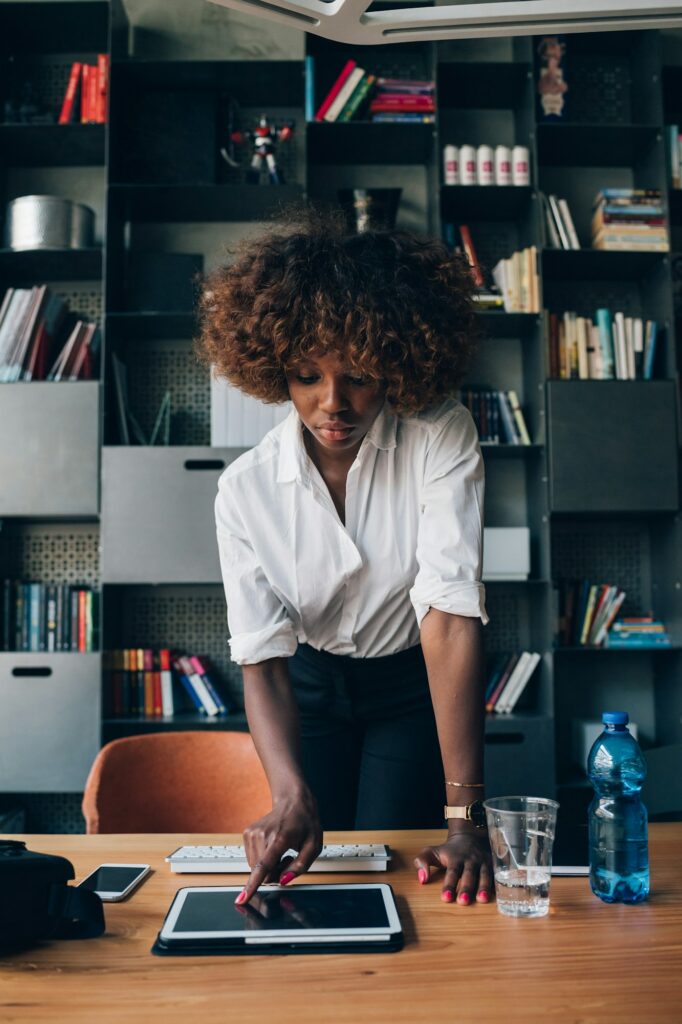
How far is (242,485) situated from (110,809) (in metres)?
0.65

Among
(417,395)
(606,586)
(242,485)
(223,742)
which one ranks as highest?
(417,395)

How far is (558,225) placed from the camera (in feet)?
9.83

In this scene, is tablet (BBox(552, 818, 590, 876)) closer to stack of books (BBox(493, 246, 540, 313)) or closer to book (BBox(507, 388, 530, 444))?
book (BBox(507, 388, 530, 444))

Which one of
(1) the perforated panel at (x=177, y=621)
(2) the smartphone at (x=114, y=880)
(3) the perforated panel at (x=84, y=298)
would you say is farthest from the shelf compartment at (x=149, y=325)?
(2) the smartphone at (x=114, y=880)

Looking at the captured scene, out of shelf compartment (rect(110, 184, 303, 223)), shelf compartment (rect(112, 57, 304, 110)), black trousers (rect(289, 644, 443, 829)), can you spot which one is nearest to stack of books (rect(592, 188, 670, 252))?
shelf compartment (rect(110, 184, 303, 223))

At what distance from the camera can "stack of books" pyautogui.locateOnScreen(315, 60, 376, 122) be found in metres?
2.96

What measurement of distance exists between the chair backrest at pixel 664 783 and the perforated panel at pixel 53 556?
212cm

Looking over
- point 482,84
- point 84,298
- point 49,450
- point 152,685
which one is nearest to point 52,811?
point 152,685

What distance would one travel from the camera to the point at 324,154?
10.5 feet

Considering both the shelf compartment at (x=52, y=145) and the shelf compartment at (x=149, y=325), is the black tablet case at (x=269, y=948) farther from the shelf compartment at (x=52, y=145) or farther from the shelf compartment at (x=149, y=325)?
the shelf compartment at (x=52, y=145)

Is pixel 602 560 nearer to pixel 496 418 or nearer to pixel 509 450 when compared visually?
pixel 509 450

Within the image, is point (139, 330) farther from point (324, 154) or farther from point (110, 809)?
point (110, 809)

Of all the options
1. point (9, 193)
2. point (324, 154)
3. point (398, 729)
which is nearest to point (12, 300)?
point (9, 193)

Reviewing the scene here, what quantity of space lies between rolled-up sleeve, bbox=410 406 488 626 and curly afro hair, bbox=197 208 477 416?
0.08 meters
